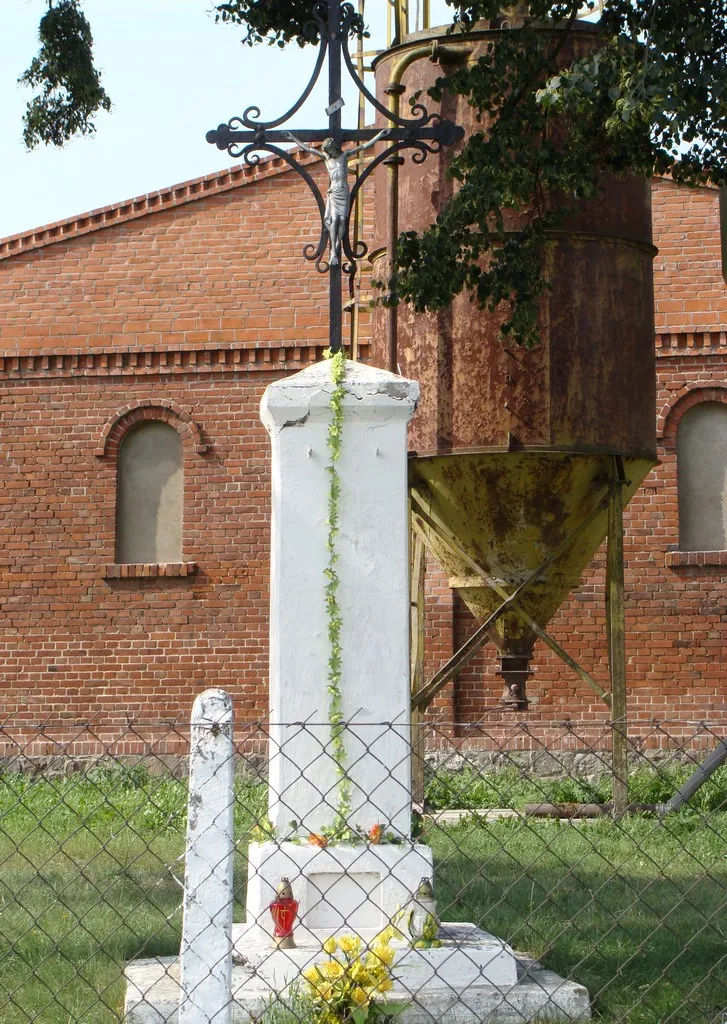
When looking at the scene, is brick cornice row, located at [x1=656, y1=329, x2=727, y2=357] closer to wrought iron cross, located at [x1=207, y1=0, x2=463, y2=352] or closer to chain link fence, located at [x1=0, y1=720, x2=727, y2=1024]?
chain link fence, located at [x1=0, y1=720, x2=727, y2=1024]

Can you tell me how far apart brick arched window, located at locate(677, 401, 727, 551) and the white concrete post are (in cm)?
953

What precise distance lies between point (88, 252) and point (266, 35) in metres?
5.66

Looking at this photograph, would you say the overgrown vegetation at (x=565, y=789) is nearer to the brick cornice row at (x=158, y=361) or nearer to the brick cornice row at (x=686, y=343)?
the brick cornice row at (x=686, y=343)

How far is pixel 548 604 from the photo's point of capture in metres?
8.73

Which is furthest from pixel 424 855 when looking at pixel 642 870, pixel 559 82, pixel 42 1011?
pixel 559 82

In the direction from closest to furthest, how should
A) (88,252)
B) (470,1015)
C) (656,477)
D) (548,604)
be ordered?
(470,1015)
(548,604)
(656,477)
(88,252)

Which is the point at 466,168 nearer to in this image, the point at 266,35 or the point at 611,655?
the point at 266,35

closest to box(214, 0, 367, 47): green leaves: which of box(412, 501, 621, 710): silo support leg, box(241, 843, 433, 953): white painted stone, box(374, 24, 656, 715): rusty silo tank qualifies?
box(374, 24, 656, 715): rusty silo tank

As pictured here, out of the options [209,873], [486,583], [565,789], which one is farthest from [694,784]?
[209,873]

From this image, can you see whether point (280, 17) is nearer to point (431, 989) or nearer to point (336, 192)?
point (336, 192)

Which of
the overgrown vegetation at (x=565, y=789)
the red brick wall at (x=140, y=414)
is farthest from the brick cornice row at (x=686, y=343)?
the overgrown vegetation at (x=565, y=789)

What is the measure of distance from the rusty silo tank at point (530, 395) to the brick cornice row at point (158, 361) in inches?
153

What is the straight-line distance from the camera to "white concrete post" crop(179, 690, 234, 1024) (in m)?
3.08

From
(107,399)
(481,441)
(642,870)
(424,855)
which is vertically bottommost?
(642,870)
